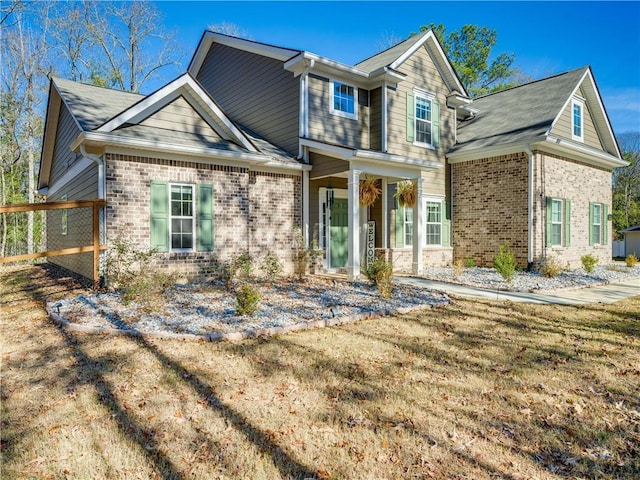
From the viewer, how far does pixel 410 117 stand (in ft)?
44.4

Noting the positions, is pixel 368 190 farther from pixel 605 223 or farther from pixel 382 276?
pixel 605 223

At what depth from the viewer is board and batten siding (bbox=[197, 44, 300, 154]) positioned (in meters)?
12.1

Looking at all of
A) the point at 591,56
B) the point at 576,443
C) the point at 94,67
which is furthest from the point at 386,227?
the point at 94,67

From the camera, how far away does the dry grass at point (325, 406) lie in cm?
288

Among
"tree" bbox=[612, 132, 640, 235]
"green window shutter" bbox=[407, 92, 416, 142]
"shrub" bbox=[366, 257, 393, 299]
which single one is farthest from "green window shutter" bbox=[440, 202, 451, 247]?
"tree" bbox=[612, 132, 640, 235]

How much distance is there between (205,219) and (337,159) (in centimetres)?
367

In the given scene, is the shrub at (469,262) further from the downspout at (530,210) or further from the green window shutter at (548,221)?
the green window shutter at (548,221)

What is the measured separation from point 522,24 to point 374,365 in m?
17.4

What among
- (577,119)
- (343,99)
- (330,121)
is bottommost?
(330,121)

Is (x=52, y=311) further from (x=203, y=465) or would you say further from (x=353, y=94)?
(x=353, y=94)

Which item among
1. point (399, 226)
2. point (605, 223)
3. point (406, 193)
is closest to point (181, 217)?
point (406, 193)

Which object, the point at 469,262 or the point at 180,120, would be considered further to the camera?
the point at 469,262

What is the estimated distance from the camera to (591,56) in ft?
67.3

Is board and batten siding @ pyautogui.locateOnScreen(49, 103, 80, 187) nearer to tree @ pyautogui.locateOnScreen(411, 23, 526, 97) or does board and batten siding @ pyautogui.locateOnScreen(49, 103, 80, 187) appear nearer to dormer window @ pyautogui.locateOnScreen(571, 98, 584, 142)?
dormer window @ pyautogui.locateOnScreen(571, 98, 584, 142)
